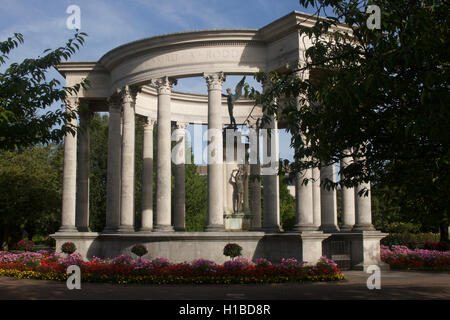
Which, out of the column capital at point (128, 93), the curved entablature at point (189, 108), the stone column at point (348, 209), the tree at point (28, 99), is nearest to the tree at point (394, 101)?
the tree at point (28, 99)

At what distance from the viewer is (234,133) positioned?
49344mm

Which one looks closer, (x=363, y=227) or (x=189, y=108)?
(x=363, y=227)

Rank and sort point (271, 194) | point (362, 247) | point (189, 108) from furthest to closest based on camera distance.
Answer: point (189, 108)
point (362, 247)
point (271, 194)

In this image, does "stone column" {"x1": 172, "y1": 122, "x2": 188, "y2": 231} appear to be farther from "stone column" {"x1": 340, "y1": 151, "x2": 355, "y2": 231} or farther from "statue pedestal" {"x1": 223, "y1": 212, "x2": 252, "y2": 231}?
"stone column" {"x1": 340, "y1": 151, "x2": 355, "y2": 231}

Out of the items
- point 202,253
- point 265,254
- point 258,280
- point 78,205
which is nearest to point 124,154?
point 78,205

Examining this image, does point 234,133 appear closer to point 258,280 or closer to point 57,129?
point 258,280

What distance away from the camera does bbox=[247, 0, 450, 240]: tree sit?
43.9 feet

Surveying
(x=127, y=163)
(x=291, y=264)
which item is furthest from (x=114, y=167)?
(x=291, y=264)

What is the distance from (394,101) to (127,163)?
3282 centimetres

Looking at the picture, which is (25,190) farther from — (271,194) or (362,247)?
(362,247)

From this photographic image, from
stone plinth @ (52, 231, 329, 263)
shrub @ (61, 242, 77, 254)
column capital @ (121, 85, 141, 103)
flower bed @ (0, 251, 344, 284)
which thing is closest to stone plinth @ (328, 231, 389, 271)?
stone plinth @ (52, 231, 329, 263)

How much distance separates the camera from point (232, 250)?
36.0 metres

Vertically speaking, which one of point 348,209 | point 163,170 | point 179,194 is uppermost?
point 163,170
